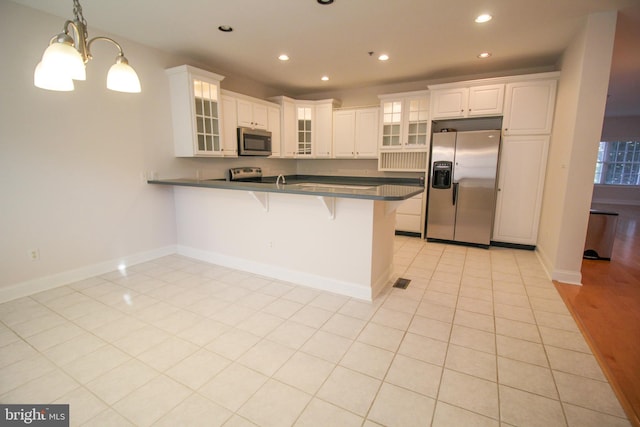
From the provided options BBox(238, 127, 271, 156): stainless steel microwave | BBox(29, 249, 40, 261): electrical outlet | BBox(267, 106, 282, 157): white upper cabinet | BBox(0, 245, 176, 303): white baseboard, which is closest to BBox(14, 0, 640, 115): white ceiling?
BBox(267, 106, 282, 157): white upper cabinet

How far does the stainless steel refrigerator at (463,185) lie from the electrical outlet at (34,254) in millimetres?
4975

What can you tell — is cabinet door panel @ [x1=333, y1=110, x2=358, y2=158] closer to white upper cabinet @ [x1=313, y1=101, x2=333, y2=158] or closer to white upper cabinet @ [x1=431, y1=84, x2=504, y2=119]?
white upper cabinet @ [x1=313, y1=101, x2=333, y2=158]

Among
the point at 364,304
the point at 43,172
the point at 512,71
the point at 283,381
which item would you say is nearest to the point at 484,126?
the point at 512,71

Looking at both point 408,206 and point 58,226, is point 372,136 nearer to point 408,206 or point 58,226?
point 408,206

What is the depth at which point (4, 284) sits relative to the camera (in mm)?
2705

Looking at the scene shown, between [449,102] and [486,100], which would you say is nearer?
[486,100]

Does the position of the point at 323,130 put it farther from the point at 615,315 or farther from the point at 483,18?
the point at 615,315

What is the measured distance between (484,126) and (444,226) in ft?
5.69

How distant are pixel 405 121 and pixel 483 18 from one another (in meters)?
2.14

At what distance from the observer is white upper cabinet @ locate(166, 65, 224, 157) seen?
12.2ft

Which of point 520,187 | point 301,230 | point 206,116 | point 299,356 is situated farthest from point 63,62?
point 520,187

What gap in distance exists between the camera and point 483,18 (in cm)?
282

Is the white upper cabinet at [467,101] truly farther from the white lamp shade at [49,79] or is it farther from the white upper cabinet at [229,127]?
the white lamp shade at [49,79]

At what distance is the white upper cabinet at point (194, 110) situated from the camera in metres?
3.72
